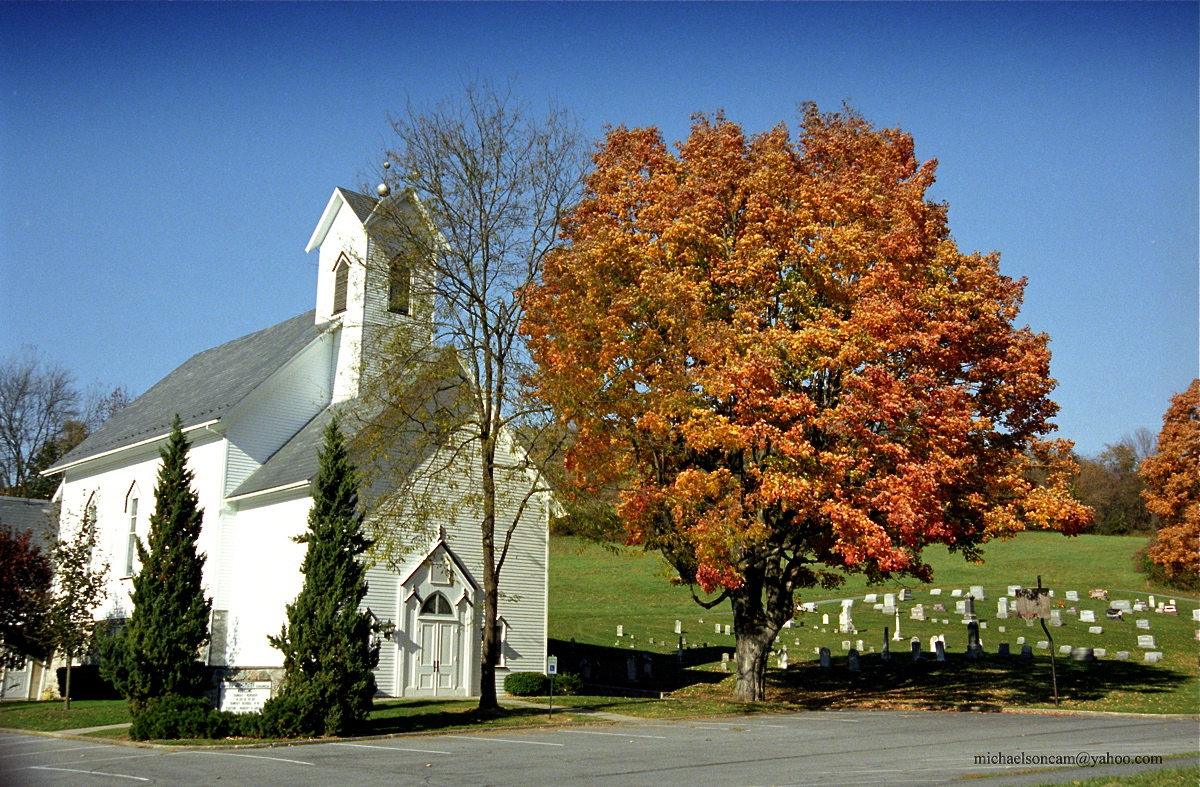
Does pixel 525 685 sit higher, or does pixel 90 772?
pixel 525 685

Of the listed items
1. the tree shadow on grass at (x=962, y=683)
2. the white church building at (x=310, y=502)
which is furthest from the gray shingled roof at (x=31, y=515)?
the tree shadow on grass at (x=962, y=683)

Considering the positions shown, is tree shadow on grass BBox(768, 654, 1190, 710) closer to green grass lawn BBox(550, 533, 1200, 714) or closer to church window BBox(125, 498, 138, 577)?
green grass lawn BBox(550, 533, 1200, 714)

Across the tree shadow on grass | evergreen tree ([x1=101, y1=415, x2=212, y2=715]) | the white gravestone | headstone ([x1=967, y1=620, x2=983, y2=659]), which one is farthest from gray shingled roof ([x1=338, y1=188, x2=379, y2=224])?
headstone ([x1=967, y1=620, x2=983, y2=659])

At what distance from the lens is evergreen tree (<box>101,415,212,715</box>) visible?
21812mm

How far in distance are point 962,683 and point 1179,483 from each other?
12.3 metres

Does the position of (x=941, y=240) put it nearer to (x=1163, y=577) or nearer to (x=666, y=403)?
(x=666, y=403)

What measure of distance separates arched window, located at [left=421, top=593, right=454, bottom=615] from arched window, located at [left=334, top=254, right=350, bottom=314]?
397 inches

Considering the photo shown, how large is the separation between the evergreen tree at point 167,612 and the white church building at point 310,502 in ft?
4.62

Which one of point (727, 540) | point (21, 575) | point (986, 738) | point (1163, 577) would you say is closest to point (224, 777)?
point (727, 540)

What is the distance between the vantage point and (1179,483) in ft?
110

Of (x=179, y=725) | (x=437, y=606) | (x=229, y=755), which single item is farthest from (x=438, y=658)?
(x=229, y=755)

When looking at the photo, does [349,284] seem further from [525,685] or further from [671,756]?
[671,756]

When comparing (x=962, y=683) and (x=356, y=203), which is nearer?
(x=962, y=683)

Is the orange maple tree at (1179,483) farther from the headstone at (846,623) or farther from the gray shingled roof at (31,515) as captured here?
the gray shingled roof at (31,515)
